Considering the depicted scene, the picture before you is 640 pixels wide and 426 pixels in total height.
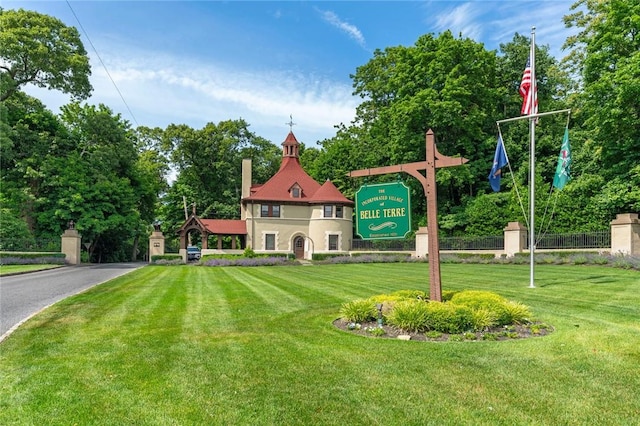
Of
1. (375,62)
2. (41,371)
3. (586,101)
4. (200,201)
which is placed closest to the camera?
(41,371)

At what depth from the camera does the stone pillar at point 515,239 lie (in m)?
27.6

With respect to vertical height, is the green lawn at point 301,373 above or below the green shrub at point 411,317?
below

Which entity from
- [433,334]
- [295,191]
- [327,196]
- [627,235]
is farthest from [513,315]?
[295,191]

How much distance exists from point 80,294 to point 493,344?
38.0 ft

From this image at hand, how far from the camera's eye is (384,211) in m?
9.12

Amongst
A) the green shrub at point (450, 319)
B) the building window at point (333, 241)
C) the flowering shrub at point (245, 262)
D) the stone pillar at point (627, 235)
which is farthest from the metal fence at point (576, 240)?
the green shrub at point (450, 319)

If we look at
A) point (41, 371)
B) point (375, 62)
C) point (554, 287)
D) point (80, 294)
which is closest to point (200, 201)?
point (375, 62)

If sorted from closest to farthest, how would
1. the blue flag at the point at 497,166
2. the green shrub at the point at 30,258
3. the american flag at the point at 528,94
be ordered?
the blue flag at the point at 497,166, the american flag at the point at 528,94, the green shrub at the point at 30,258

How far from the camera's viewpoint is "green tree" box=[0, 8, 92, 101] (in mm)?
34281

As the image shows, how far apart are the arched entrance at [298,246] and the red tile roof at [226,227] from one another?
518cm

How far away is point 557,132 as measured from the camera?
3762 centimetres

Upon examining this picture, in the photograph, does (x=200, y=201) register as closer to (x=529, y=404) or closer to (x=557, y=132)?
(x=557, y=132)

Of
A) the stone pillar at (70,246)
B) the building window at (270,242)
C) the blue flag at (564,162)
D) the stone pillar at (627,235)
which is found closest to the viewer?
the blue flag at (564,162)

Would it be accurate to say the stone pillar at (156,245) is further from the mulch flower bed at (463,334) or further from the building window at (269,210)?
the mulch flower bed at (463,334)
